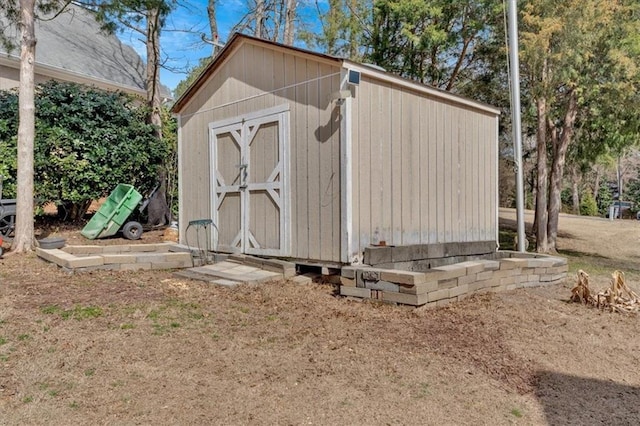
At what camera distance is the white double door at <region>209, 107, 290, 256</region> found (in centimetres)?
551

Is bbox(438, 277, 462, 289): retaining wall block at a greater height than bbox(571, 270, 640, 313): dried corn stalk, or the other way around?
bbox(438, 277, 462, 289): retaining wall block

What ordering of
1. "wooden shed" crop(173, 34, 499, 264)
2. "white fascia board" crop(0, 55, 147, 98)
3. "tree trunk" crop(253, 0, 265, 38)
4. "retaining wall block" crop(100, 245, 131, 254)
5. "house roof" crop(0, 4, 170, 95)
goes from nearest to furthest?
"wooden shed" crop(173, 34, 499, 264), "retaining wall block" crop(100, 245, 131, 254), "white fascia board" crop(0, 55, 147, 98), "house roof" crop(0, 4, 170, 95), "tree trunk" crop(253, 0, 265, 38)

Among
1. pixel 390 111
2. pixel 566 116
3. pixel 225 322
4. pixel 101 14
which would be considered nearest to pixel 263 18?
pixel 101 14

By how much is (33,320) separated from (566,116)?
10267 mm

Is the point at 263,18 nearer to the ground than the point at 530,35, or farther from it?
farther from it

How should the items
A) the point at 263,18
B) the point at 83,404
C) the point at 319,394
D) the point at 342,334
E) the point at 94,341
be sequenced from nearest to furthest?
the point at 83,404
the point at 319,394
the point at 94,341
the point at 342,334
the point at 263,18

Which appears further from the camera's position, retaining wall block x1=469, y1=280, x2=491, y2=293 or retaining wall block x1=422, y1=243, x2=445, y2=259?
retaining wall block x1=422, y1=243, x2=445, y2=259

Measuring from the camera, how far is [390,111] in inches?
206

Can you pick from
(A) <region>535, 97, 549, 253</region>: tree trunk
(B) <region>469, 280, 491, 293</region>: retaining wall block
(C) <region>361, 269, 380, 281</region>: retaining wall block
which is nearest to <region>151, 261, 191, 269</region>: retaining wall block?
(C) <region>361, 269, 380, 281</region>: retaining wall block

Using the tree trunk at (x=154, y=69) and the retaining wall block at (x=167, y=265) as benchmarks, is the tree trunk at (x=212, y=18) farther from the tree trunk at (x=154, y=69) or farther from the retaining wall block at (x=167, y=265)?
the retaining wall block at (x=167, y=265)

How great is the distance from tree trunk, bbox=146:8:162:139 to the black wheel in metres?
3.48

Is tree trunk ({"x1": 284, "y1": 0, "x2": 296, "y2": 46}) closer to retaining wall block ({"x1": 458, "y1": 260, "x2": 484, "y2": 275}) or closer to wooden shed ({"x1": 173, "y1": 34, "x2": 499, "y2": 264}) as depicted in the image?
wooden shed ({"x1": 173, "y1": 34, "x2": 499, "y2": 264})

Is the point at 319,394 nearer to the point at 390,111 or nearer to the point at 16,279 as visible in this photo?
the point at 390,111

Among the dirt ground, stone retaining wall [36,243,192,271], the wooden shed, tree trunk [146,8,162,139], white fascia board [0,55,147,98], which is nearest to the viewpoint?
the dirt ground
